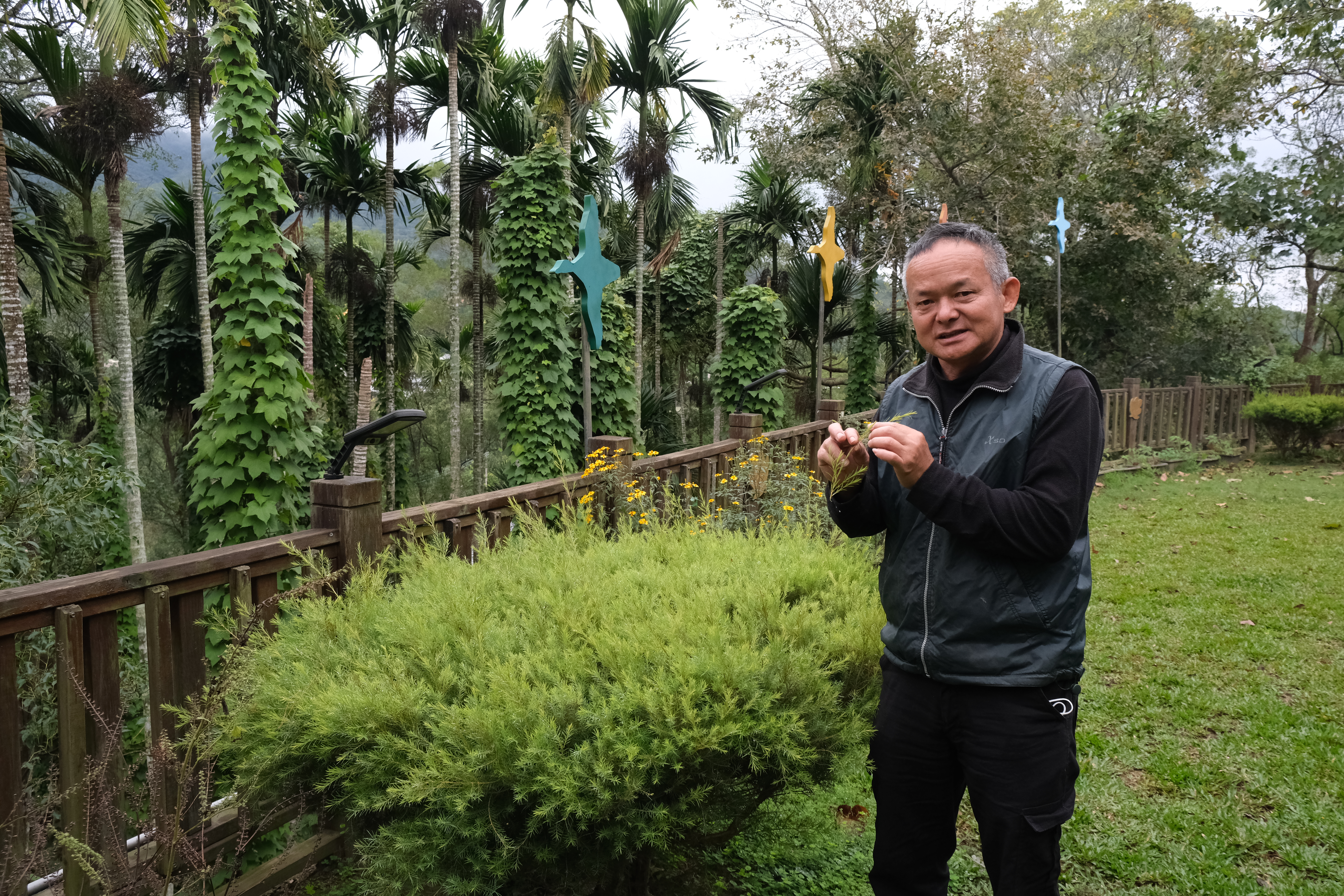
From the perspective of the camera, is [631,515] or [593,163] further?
[593,163]

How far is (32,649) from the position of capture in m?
5.36

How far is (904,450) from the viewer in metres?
1.65

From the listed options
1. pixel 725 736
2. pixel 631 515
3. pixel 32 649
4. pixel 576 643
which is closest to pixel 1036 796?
pixel 725 736

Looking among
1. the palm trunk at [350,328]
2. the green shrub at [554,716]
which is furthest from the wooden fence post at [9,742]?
the palm trunk at [350,328]

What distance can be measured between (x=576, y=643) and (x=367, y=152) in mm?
16941

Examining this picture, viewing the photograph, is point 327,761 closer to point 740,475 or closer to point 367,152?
point 740,475

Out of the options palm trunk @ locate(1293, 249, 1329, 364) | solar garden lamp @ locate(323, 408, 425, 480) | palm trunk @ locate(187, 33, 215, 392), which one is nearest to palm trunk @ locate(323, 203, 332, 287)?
palm trunk @ locate(187, 33, 215, 392)

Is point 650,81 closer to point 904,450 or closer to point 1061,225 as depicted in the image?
point 1061,225

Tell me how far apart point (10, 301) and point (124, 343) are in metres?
1.79

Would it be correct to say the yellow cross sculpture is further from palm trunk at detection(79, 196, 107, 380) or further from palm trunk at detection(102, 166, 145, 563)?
palm trunk at detection(79, 196, 107, 380)

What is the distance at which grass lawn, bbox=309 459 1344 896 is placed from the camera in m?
2.79

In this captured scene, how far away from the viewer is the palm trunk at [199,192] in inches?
462

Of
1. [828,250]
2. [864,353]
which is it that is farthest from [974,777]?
[864,353]

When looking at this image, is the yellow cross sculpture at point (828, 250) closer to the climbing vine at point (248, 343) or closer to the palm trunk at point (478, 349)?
the climbing vine at point (248, 343)
